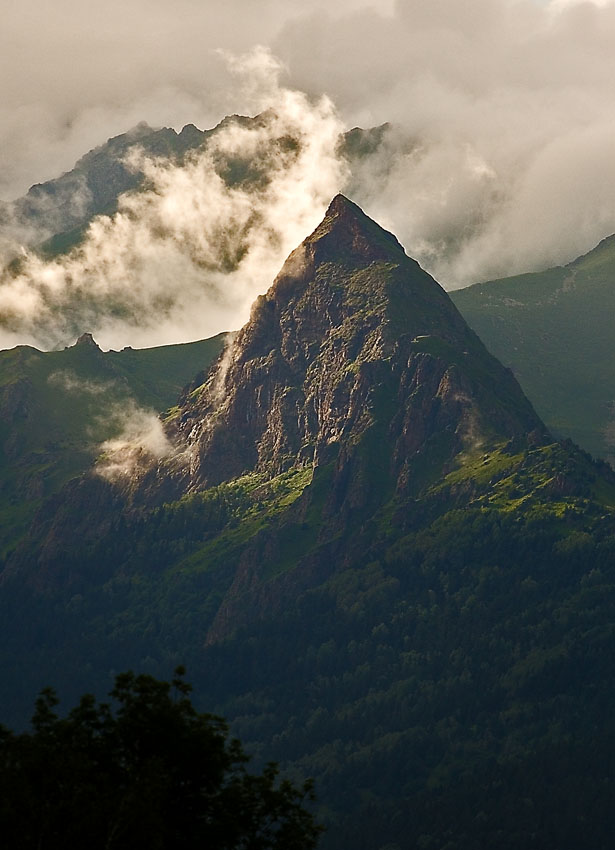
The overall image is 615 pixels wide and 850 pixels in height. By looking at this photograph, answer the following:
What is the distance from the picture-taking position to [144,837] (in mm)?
149125

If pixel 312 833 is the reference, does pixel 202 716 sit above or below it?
above

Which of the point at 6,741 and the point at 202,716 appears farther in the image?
the point at 202,716

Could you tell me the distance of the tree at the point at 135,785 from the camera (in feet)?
490

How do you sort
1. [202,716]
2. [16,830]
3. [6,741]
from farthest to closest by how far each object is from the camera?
[202,716]
[6,741]
[16,830]

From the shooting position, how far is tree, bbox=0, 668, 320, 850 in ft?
490

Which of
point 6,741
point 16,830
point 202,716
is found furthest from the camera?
point 202,716

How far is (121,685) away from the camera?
Answer: 549 ft

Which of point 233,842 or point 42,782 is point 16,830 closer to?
point 42,782

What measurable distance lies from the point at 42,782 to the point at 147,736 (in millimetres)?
14256

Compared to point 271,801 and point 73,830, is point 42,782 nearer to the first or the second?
point 73,830

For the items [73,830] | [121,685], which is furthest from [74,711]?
[73,830]

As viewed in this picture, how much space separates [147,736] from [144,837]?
1768 centimetres

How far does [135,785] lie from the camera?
153375mm

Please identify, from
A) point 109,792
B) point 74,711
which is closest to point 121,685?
point 74,711
